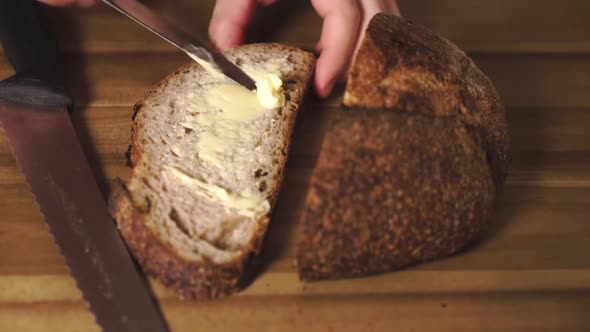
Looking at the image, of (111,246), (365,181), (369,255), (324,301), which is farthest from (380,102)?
(111,246)

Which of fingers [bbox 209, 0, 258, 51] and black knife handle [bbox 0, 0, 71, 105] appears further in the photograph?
fingers [bbox 209, 0, 258, 51]

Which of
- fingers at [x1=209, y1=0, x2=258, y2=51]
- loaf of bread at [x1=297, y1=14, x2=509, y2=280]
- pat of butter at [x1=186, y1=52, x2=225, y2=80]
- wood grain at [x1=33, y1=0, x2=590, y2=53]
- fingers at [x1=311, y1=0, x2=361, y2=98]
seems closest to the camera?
loaf of bread at [x1=297, y1=14, x2=509, y2=280]

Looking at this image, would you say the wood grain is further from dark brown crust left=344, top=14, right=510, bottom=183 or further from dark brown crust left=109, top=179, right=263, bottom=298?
dark brown crust left=109, top=179, right=263, bottom=298

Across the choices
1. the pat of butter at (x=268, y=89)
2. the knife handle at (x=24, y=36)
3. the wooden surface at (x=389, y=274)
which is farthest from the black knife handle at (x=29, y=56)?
the pat of butter at (x=268, y=89)

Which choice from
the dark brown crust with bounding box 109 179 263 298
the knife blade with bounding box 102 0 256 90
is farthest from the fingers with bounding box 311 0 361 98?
the dark brown crust with bounding box 109 179 263 298

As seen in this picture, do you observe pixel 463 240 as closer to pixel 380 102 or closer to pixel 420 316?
pixel 420 316

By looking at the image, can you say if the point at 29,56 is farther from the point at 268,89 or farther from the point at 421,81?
the point at 421,81

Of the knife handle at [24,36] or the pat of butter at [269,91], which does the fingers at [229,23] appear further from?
the knife handle at [24,36]
